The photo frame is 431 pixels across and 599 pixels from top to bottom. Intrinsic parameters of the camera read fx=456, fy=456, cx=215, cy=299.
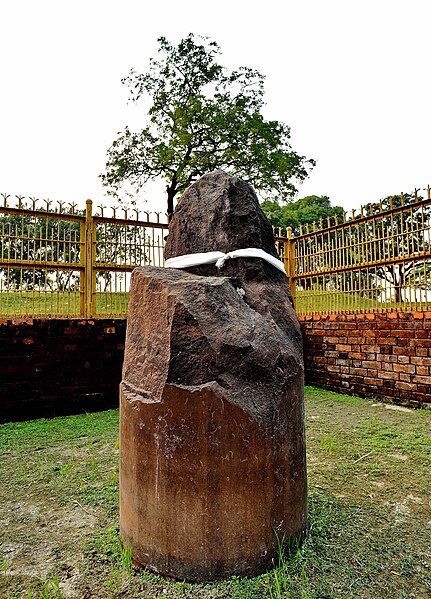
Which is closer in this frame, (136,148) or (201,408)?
(201,408)

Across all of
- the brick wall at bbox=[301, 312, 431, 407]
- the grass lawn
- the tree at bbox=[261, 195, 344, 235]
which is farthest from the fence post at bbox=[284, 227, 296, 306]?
the tree at bbox=[261, 195, 344, 235]

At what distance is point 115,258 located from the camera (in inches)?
222

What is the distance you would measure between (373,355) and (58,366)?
3728mm

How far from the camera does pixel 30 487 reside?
2898mm

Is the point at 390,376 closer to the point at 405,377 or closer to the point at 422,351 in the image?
the point at 405,377

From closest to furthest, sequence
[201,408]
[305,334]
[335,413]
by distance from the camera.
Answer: [201,408]
[335,413]
[305,334]

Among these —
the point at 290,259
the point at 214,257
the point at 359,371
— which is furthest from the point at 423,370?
the point at 214,257

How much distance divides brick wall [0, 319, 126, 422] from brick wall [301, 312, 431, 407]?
112 inches

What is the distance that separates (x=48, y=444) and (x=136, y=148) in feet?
49.0

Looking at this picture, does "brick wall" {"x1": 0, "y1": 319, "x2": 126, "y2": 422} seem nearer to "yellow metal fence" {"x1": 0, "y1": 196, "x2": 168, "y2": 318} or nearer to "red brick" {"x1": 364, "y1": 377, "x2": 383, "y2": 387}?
"yellow metal fence" {"x1": 0, "y1": 196, "x2": 168, "y2": 318}

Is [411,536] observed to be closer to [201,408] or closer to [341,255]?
[201,408]

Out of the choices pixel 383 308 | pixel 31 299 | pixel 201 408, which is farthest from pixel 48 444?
pixel 383 308

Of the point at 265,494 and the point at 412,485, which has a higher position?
the point at 265,494

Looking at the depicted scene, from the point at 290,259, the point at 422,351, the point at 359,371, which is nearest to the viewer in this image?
the point at 422,351
